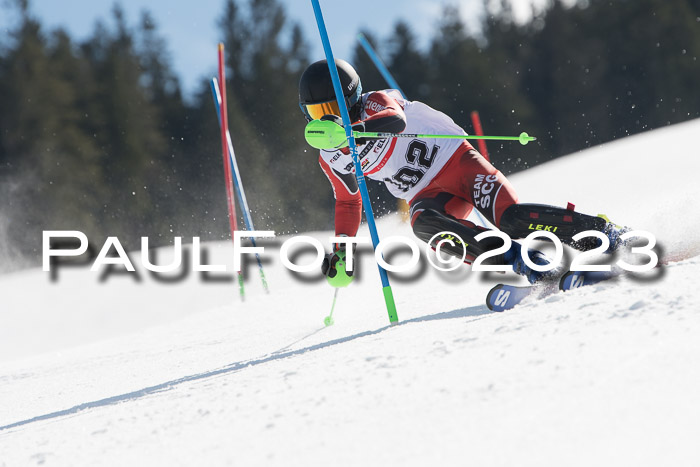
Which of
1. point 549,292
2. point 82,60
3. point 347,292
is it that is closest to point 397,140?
point 549,292

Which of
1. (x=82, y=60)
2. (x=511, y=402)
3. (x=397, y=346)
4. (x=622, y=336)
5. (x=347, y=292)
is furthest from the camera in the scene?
→ (x=82, y=60)

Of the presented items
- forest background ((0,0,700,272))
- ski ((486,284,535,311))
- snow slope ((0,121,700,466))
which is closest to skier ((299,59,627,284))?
ski ((486,284,535,311))

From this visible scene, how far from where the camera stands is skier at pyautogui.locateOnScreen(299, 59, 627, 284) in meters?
2.86

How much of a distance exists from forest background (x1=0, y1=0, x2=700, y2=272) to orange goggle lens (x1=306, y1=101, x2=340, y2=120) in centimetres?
1928

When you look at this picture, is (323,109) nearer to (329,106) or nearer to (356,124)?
(329,106)

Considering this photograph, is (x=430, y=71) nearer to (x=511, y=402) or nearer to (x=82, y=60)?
(x=82, y=60)

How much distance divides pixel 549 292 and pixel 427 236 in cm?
53

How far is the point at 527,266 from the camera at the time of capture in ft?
9.15

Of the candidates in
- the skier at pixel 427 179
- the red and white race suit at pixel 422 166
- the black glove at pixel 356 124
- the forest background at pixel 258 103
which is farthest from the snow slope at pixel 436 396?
the forest background at pixel 258 103

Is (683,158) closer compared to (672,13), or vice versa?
(683,158)

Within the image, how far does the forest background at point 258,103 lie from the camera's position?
24.4 meters

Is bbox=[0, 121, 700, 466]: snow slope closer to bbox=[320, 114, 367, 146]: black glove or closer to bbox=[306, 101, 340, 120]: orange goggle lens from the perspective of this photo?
bbox=[320, 114, 367, 146]: black glove

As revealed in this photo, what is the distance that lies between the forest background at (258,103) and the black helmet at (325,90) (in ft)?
63.3

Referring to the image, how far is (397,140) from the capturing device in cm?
331
